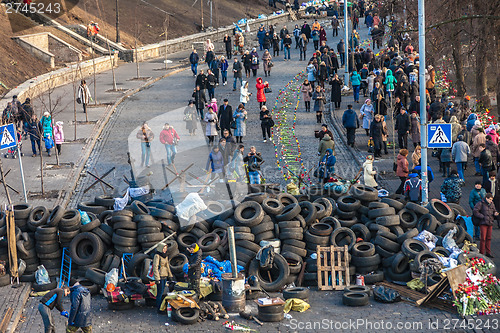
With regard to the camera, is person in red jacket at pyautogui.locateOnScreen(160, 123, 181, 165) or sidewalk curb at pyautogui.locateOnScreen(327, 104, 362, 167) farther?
sidewalk curb at pyautogui.locateOnScreen(327, 104, 362, 167)

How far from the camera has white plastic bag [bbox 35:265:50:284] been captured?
55.9ft

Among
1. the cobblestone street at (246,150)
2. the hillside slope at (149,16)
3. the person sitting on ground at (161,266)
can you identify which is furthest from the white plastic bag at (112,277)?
the hillside slope at (149,16)

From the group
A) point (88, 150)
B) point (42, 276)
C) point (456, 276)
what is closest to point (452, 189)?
point (456, 276)

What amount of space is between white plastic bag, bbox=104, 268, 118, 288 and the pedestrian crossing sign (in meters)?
8.27

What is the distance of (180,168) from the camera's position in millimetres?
24969

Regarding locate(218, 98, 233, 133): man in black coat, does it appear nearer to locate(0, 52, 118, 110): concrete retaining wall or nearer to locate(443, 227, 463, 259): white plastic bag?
locate(0, 52, 118, 110): concrete retaining wall

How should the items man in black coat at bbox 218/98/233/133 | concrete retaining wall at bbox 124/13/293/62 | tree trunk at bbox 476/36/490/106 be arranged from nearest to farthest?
1. man in black coat at bbox 218/98/233/133
2. tree trunk at bbox 476/36/490/106
3. concrete retaining wall at bbox 124/13/293/62

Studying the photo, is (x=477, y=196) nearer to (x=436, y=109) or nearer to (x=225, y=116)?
(x=436, y=109)

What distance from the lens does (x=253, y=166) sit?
22375 millimetres

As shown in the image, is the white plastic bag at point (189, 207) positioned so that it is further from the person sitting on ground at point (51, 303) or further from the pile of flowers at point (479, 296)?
the pile of flowers at point (479, 296)

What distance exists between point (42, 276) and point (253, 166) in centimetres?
739

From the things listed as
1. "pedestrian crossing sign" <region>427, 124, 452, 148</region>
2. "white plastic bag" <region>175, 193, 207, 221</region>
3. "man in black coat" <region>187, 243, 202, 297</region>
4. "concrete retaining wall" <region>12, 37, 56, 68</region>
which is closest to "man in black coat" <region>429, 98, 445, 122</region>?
"pedestrian crossing sign" <region>427, 124, 452, 148</region>

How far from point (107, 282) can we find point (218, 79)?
22324 millimetres

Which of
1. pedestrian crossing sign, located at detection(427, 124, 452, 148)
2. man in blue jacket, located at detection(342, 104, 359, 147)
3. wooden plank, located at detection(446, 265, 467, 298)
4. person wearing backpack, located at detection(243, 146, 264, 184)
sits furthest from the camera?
man in blue jacket, located at detection(342, 104, 359, 147)
